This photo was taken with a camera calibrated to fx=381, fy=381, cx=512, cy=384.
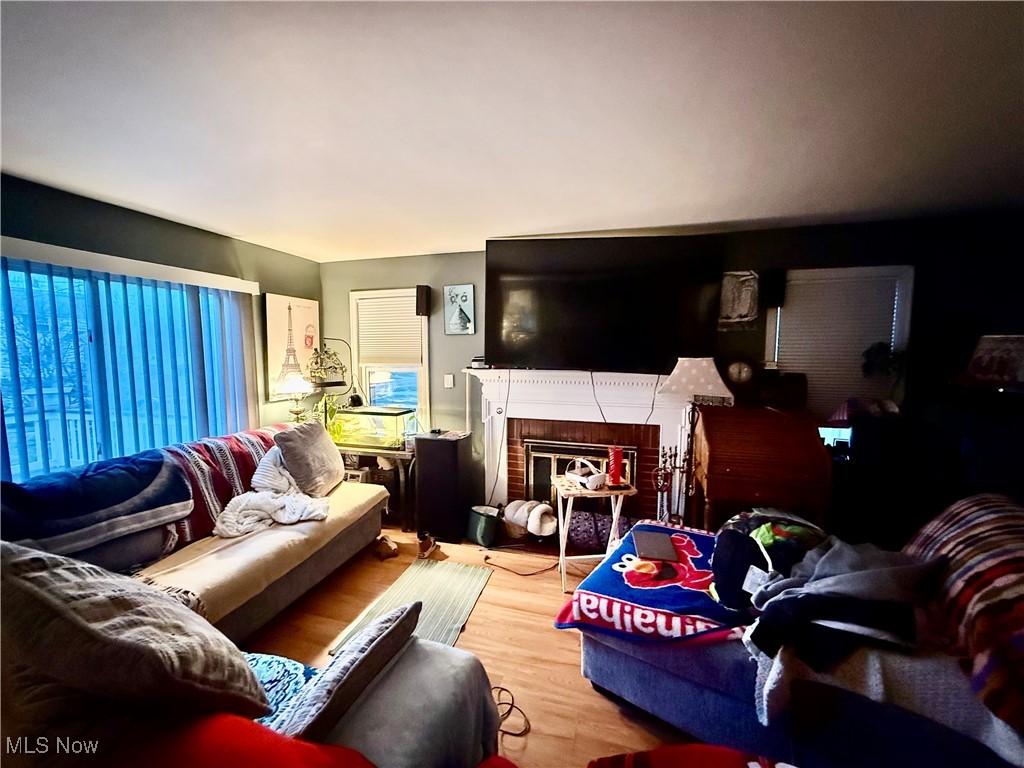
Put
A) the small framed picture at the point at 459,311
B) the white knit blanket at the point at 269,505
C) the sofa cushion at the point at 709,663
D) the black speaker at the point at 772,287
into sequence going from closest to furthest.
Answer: the sofa cushion at the point at 709,663 < the white knit blanket at the point at 269,505 < the black speaker at the point at 772,287 < the small framed picture at the point at 459,311

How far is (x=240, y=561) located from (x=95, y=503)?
0.62 metres

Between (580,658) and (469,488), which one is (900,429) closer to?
(580,658)

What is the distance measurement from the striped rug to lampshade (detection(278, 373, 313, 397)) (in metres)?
1.61

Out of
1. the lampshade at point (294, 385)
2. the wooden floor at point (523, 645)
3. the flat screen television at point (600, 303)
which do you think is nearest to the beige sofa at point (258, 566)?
the wooden floor at point (523, 645)

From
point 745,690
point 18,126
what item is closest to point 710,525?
point 745,690

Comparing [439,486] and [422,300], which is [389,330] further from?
[439,486]

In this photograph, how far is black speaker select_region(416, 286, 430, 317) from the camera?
3260mm

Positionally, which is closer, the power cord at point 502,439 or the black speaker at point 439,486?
the black speaker at point 439,486

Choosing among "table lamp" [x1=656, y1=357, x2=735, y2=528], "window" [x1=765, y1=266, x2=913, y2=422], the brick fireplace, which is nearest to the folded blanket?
the brick fireplace

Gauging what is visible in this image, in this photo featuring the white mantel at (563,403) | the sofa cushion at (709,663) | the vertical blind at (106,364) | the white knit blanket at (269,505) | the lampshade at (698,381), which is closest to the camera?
the sofa cushion at (709,663)

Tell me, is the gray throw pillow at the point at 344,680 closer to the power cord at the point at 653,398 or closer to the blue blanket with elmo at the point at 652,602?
the blue blanket with elmo at the point at 652,602

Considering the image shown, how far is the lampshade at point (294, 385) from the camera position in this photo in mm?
2994

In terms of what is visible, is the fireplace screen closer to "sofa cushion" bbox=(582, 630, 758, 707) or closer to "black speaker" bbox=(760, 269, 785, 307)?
"black speaker" bbox=(760, 269, 785, 307)

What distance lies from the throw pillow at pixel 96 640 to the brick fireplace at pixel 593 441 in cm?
247
